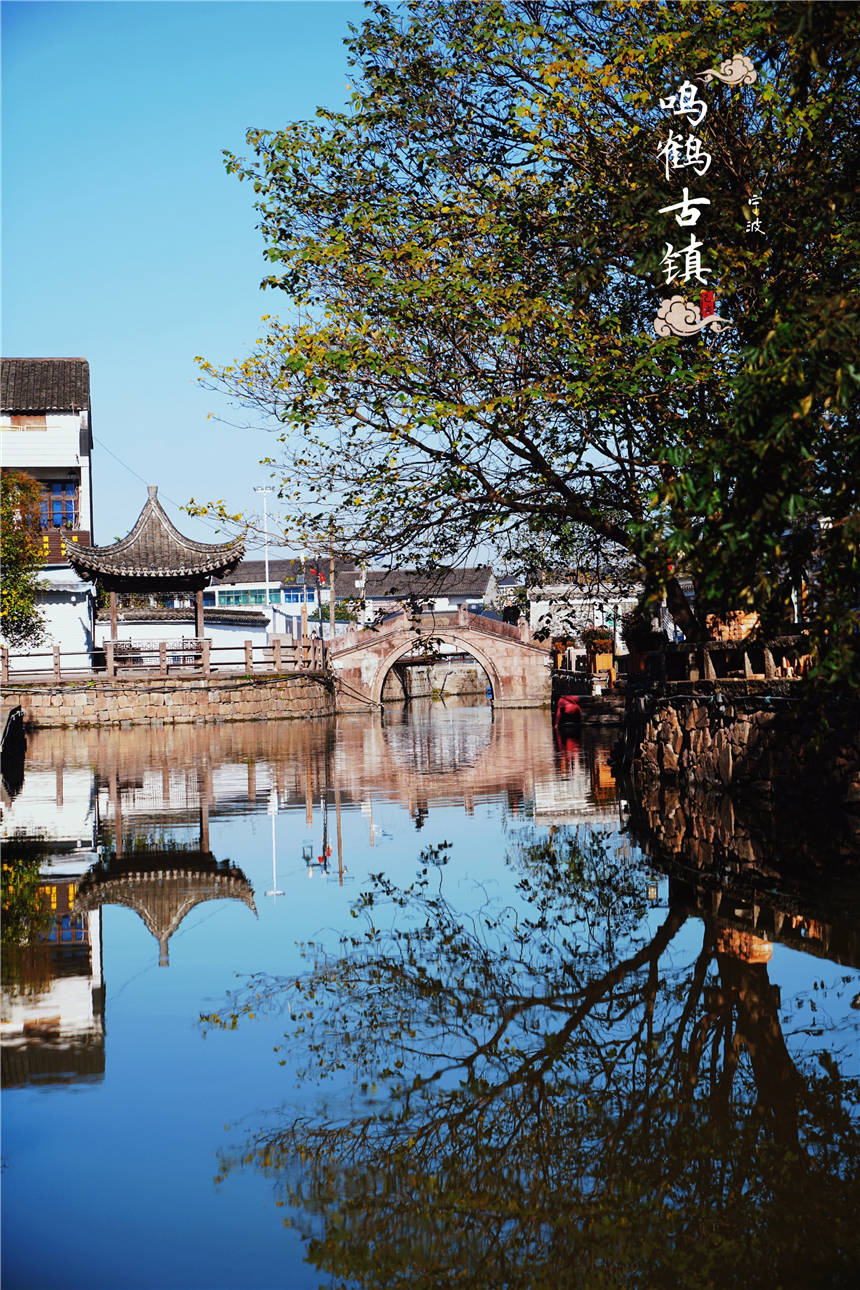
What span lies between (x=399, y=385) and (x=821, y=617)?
7.98 m

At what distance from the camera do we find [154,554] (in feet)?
114

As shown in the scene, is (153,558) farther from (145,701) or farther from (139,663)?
(139,663)

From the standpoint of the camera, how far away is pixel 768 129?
1073cm

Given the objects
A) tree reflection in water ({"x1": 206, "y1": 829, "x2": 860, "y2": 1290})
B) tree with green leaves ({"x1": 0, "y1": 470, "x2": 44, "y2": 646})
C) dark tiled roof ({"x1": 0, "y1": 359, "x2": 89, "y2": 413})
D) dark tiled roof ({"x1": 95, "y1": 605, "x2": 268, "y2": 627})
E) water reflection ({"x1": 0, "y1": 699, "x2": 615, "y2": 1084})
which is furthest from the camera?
dark tiled roof ({"x1": 95, "y1": 605, "x2": 268, "y2": 627})

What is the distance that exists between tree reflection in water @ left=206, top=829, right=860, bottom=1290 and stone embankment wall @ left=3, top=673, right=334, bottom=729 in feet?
87.3

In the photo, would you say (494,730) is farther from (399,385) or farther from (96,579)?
(399,385)

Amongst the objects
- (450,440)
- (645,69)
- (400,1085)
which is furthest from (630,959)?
(645,69)

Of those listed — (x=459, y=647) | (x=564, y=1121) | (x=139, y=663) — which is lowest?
(x=564, y=1121)

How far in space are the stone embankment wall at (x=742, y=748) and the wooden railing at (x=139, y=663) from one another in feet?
67.3

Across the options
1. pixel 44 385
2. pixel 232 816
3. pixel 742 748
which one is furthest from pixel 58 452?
pixel 742 748

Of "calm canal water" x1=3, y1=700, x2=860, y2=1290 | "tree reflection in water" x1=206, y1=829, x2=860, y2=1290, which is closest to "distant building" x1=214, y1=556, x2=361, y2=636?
"calm canal water" x1=3, y1=700, x2=860, y2=1290

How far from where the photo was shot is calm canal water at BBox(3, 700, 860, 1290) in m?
3.92

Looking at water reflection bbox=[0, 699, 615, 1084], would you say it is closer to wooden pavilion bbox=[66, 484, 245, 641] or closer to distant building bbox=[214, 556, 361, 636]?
wooden pavilion bbox=[66, 484, 245, 641]

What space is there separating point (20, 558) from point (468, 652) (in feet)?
62.1
